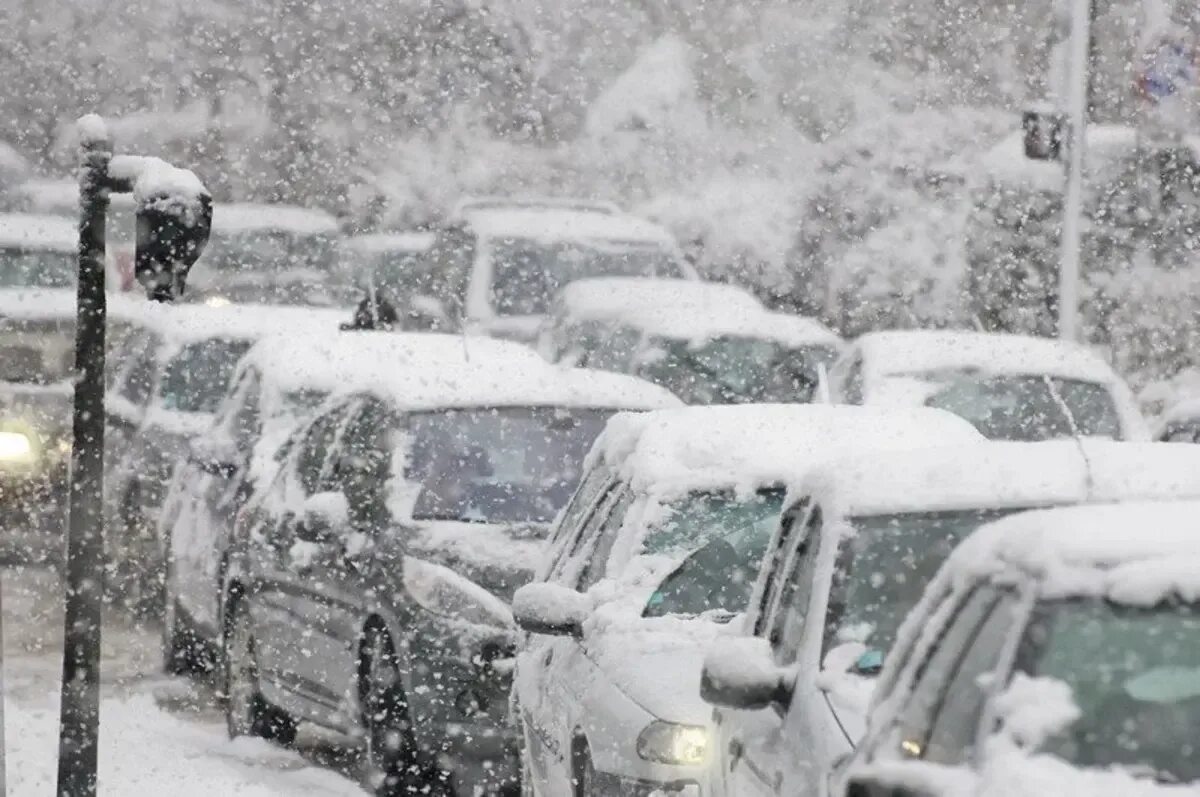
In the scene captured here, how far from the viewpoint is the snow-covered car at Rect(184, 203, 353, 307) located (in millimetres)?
24109

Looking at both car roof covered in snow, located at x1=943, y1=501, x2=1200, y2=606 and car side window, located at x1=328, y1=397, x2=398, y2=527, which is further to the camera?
car side window, located at x1=328, y1=397, x2=398, y2=527

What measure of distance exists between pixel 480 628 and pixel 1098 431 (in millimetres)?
5540

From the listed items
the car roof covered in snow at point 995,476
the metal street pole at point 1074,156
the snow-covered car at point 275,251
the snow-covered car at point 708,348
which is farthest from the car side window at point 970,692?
the snow-covered car at point 275,251

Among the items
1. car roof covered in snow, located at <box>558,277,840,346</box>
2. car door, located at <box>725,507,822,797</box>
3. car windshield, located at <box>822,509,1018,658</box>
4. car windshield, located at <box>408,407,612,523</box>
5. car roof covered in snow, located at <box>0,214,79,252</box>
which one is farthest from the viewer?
car roof covered in snow, located at <box>0,214,79,252</box>

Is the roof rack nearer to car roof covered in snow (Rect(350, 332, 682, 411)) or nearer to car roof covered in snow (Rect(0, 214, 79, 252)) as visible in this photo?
car roof covered in snow (Rect(0, 214, 79, 252))

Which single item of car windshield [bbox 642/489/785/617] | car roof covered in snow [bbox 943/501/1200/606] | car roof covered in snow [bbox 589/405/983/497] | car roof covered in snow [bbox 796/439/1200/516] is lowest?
car windshield [bbox 642/489/785/617]

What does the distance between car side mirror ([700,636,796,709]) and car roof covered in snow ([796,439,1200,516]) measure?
60 centimetres

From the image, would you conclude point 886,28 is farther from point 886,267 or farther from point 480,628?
point 480,628

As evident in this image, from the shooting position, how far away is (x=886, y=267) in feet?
90.8

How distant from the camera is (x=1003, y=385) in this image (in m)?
14.0

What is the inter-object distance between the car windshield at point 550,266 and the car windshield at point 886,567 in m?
14.1

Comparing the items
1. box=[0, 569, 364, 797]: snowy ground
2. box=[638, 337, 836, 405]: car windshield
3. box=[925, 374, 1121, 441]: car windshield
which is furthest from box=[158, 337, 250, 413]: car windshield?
box=[925, 374, 1121, 441]: car windshield

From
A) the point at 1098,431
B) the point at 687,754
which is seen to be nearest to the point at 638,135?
the point at 1098,431

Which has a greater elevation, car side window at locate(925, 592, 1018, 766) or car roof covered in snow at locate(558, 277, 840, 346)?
car side window at locate(925, 592, 1018, 766)
